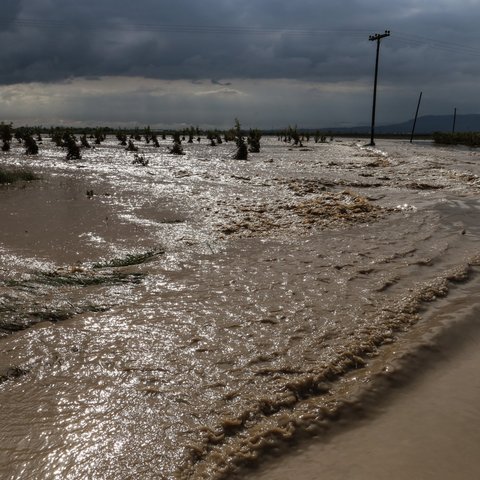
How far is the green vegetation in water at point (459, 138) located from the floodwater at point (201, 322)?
1143 inches

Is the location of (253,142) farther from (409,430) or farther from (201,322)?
(409,430)

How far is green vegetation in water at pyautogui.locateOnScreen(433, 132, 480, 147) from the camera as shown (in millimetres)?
34225

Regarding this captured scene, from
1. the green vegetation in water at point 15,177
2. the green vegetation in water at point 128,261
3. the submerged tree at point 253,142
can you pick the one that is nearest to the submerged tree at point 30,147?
the green vegetation in water at point 15,177

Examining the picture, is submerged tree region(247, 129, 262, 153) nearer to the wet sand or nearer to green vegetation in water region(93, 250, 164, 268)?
green vegetation in water region(93, 250, 164, 268)

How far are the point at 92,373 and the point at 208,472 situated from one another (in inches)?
48.4

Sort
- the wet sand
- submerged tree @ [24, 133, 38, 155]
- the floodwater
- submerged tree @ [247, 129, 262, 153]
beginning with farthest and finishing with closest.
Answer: submerged tree @ [247, 129, 262, 153] < submerged tree @ [24, 133, 38, 155] < the floodwater < the wet sand

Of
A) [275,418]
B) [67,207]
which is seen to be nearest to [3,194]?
[67,207]

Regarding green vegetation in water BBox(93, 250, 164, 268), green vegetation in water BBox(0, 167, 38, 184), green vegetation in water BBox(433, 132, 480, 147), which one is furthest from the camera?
green vegetation in water BBox(433, 132, 480, 147)

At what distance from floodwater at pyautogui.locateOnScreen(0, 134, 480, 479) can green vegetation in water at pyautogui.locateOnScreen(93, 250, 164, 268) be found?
39mm

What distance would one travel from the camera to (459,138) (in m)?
37.0

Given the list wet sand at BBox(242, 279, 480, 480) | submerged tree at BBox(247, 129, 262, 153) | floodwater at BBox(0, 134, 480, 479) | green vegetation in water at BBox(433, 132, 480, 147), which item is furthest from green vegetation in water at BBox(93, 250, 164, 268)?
green vegetation in water at BBox(433, 132, 480, 147)

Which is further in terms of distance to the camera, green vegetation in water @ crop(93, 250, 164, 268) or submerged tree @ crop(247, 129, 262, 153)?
submerged tree @ crop(247, 129, 262, 153)

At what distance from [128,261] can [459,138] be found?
37.2m

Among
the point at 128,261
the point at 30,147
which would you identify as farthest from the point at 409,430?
the point at 30,147
